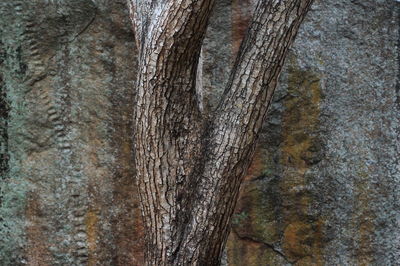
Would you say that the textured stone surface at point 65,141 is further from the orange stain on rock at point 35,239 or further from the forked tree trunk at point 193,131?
the forked tree trunk at point 193,131

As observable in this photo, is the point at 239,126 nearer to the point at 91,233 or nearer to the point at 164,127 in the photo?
the point at 164,127

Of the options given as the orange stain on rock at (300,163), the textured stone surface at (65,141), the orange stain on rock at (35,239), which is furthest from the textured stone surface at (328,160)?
the orange stain on rock at (35,239)

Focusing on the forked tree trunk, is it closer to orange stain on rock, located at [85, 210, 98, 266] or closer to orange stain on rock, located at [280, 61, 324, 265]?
orange stain on rock, located at [85, 210, 98, 266]

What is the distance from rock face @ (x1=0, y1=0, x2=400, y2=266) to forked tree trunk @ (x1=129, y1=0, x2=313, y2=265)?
48 centimetres

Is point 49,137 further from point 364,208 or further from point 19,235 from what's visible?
point 364,208

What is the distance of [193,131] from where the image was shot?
232 cm

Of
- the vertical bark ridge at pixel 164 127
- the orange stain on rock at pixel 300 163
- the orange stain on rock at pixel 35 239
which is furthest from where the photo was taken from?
the orange stain on rock at pixel 300 163

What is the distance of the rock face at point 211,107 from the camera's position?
2684mm

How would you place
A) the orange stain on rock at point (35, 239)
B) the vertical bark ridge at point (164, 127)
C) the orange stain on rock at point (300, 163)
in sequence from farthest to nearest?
the orange stain on rock at point (300, 163), the orange stain on rock at point (35, 239), the vertical bark ridge at point (164, 127)

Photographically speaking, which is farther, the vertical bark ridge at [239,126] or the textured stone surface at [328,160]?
the textured stone surface at [328,160]

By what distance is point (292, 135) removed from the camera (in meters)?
2.88

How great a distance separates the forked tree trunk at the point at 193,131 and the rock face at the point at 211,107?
485 millimetres

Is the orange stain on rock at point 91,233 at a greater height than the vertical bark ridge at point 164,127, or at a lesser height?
lesser

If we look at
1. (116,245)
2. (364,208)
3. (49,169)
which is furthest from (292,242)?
(49,169)
